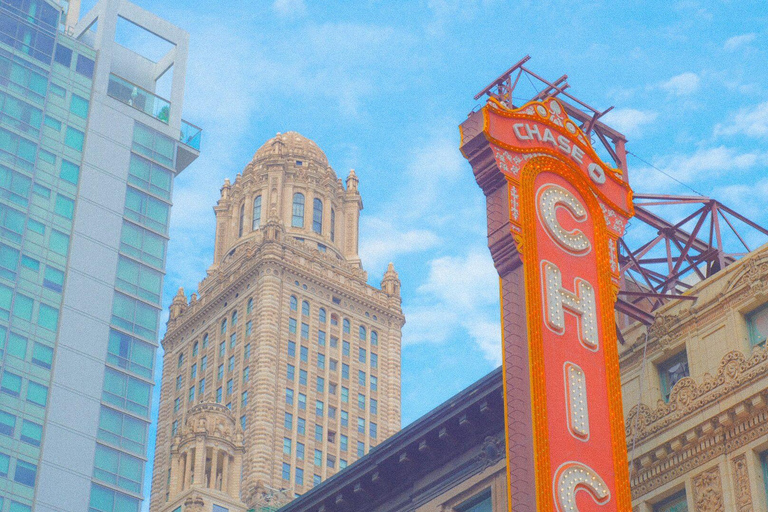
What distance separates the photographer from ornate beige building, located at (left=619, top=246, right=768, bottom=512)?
109 feet

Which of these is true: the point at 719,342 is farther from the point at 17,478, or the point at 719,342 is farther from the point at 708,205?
the point at 17,478

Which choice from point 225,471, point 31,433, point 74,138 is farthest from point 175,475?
point 74,138

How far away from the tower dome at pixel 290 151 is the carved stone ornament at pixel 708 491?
133290mm

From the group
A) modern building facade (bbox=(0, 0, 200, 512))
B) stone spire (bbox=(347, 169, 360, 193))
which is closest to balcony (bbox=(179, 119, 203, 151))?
modern building facade (bbox=(0, 0, 200, 512))

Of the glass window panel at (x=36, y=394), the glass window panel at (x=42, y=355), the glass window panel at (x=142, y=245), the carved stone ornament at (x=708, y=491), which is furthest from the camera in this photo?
the glass window panel at (x=142, y=245)

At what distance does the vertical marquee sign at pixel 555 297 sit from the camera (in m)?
32.0

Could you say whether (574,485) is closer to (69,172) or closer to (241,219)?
(69,172)

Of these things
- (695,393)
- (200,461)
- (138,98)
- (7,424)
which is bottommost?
(695,393)

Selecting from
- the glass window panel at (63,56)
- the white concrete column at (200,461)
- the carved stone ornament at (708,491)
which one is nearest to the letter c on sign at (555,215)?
the carved stone ornament at (708,491)

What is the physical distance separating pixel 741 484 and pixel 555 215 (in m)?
8.32

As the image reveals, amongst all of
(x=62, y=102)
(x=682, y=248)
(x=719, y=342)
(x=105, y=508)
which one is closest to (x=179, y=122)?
(x=62, y=102)

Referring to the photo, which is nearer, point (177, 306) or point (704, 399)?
point (704, 399)

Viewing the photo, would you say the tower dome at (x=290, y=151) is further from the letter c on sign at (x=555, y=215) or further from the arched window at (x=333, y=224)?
the letter c on sign at (x=555, y=215)

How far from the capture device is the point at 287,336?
14538 centimetres
